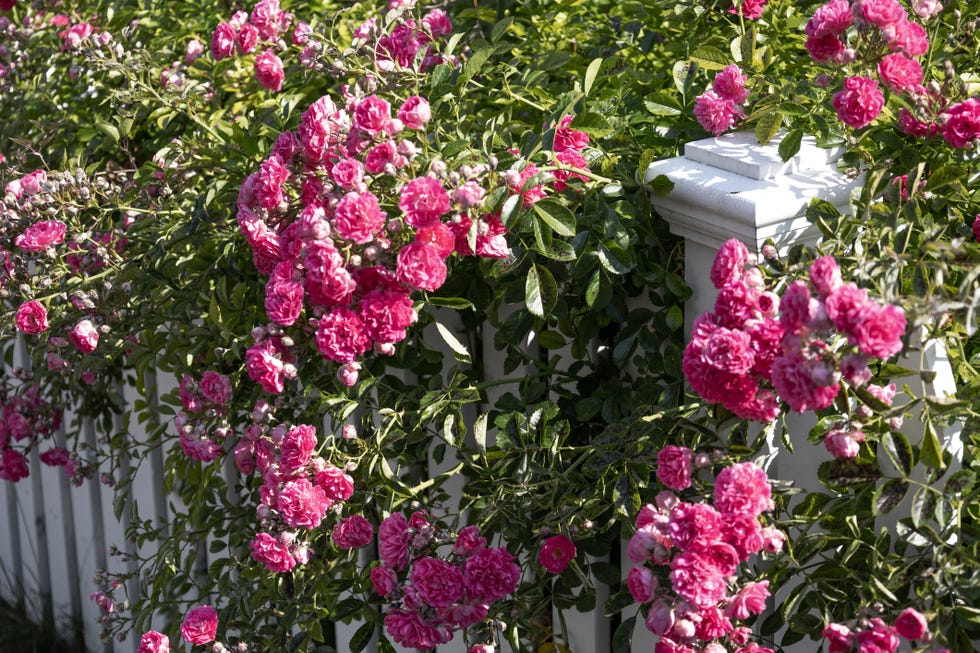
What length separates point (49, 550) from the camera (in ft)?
11.8

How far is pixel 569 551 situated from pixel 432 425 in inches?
18.4

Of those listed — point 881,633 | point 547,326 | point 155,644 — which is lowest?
point 155,644

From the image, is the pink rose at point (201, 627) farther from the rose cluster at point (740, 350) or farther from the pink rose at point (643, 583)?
the rose cluster at point (740, 350)

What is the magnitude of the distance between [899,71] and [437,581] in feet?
3.05

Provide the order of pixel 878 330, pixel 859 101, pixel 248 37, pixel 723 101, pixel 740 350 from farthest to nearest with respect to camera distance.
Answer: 1. pixel 248 37
2. pixel 723 101
3. pixel 859 101
4. pixel 740 350
5. pixel 878 330

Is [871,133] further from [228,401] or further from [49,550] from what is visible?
[49,550]

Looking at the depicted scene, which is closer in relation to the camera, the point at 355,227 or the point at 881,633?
the point at 881,633

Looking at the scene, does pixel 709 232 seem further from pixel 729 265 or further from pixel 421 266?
pixel 421 266

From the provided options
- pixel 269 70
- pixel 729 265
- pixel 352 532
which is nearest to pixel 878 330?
pixel 729 265

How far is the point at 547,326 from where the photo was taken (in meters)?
1.98

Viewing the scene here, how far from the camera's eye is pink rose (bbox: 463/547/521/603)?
1684mm

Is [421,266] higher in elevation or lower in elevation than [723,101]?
lower

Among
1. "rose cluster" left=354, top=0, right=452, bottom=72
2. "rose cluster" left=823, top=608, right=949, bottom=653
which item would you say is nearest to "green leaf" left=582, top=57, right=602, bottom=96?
"rose cluster" left=354, top=0, right=452, bottom=72

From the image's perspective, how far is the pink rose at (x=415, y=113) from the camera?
65.7 inches
